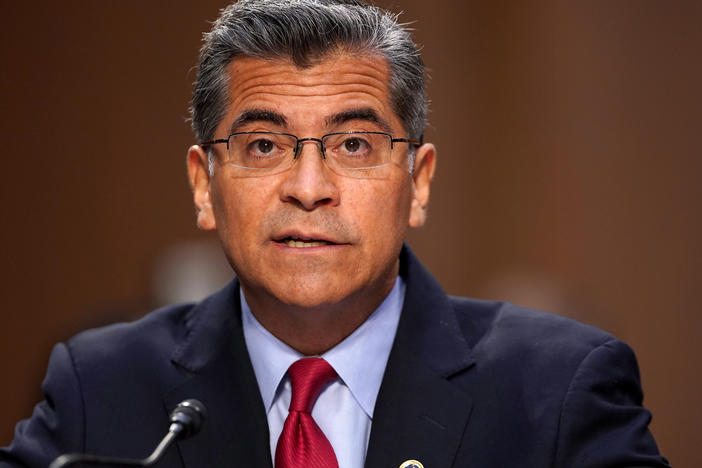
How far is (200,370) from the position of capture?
6.89ft

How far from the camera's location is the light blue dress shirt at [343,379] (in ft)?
6.48

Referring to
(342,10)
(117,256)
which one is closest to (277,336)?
(342,10)

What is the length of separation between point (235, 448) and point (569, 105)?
2.81m

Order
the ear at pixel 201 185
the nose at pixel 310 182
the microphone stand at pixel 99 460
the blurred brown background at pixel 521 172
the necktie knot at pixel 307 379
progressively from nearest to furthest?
the microphone stand at pixel 99 460, the nose at pixel 310 182, the necktie knot at pixel 307 379, the ear at pixel 201 185, the blurred brown background at pixel 521 172

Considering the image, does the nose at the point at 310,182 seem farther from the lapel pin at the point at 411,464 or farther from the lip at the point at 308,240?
the lapel pin at the point at 411,464

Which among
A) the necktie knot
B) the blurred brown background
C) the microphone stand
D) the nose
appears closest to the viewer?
the microphone stand

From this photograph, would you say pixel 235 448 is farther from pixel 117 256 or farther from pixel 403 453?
pixel 117 256

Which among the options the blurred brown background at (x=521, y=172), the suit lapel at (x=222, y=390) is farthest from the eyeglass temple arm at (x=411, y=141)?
the blurred brown background at (x=521, y=172)

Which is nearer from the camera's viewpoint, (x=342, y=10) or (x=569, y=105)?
(x=342, y=10)

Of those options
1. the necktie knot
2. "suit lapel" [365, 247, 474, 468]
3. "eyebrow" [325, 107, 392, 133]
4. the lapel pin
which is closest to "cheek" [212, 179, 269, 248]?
"eyebrow" [325, 107, 392, 133]

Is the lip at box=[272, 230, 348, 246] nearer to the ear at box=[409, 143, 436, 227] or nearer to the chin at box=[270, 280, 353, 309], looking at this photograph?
the chin at box=[270, 280, 353, 309]

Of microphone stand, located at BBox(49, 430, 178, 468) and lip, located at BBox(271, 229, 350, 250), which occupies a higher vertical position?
lip, located at BBox(271, 229, 350, 250)

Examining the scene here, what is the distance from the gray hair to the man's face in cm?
3

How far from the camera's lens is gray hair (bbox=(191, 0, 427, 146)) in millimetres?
1982
